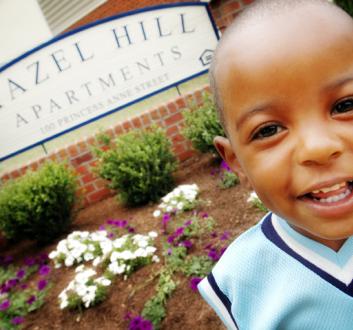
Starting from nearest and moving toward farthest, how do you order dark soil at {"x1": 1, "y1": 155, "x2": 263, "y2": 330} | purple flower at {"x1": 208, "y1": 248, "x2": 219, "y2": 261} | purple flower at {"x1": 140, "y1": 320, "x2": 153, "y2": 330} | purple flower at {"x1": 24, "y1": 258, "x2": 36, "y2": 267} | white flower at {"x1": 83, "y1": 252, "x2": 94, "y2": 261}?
purple flower at {"x1": 140, "y1": 320, "x2": 153, "y2": 330} → dark soil at {"x1": 1, "y1": 155, "x2": 263, "y2": 330} → purple flower at {"x1": 208, "y1": 248, "x2": 219, "y2": 261} → white flower at {"x1": 83, "y1": 252, "x2": 94, "y2": 261} → purple flower at {"x1": 24, "y1": 258, "x2": 36, "y2": 267}

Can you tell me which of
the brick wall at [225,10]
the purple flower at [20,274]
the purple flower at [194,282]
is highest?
the brick wall at [225,10]

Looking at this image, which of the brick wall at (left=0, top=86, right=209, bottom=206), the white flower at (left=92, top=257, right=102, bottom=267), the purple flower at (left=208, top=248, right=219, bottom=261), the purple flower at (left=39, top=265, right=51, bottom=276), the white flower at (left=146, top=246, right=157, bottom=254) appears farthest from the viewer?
the brick wall at (left=0, top=86, right=209, bottom=206)

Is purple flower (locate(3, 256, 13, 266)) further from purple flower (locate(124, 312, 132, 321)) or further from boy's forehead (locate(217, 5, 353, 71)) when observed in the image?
boy's forehead (locate(217, 5, 353, 71))

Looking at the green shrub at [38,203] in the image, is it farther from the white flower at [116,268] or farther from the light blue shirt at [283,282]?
the light blue shirt at [283,282]

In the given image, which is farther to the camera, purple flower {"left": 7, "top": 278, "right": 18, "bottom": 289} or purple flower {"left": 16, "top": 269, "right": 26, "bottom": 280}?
purple flower {"left": 16, "top": 269, "right": 26, "bottom": 280}

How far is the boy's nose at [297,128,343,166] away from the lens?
85 cm

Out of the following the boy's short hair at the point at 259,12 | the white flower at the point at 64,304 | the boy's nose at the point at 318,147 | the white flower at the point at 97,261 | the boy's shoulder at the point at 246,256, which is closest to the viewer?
the boy's nose at the point at 318,147

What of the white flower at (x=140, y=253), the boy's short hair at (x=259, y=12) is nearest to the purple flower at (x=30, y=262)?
the white flower at (x=140, y=253)

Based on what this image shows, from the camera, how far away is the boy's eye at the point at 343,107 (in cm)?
88

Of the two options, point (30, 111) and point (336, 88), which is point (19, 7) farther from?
point (336, 88)

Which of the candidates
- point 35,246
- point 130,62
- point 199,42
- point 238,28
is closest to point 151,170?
point 35,246

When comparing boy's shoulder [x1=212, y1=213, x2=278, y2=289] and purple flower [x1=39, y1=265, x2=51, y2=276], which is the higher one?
boy's shoulder [x1=212, y1=213, x2=278, y2=289]

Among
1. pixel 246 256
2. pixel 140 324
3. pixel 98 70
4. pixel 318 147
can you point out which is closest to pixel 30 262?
pixel 140 324

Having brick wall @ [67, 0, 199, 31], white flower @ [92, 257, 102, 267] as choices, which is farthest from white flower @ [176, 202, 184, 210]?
brick wall @ [67, 0, 199, 31]
